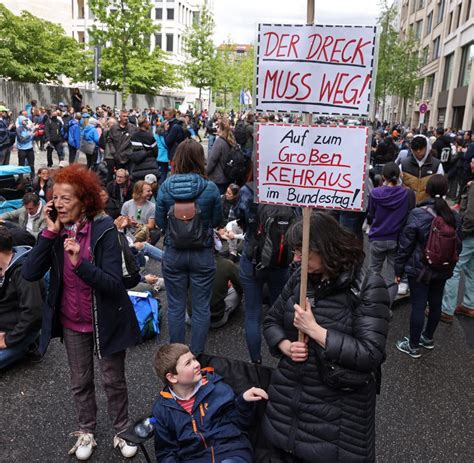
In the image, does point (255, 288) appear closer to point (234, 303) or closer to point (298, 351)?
point (234, 303)

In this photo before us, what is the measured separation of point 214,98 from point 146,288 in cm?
5970

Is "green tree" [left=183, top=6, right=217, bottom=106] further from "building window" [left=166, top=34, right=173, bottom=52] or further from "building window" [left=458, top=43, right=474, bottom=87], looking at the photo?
"building window" [left=166, top=34, right=173, bottom=52]

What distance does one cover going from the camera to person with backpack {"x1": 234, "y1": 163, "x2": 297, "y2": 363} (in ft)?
12.3

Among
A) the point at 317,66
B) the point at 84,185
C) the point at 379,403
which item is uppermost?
the point at 317,66

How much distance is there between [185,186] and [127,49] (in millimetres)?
26071

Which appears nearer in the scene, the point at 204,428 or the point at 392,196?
the point at 204,428

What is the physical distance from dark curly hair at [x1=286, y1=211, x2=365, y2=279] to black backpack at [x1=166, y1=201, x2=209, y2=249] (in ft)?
5.50

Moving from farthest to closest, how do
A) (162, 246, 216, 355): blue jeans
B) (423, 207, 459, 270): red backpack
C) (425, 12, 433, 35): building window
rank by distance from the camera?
(425, 12, 433, 35): building window → (423, 207, 459, 270): red backpack → (162, 246, 216, 355): blue jeans

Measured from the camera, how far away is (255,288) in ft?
13.3

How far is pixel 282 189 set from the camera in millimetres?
2502

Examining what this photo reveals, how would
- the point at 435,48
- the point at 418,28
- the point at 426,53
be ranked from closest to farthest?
the point at 435,48 < the point at 426,53 < the point at 418,28

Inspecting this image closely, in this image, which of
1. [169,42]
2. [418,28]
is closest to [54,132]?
[418,28]

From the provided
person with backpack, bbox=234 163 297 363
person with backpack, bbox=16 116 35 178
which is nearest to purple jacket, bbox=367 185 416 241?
person with backpack, bbox=234 163 297 363

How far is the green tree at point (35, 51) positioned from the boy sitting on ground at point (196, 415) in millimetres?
30779
